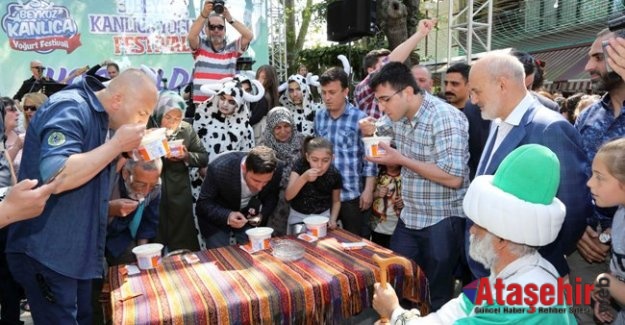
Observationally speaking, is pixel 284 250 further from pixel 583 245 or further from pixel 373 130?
pixel 583 245

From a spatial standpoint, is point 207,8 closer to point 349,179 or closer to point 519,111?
point 349,179

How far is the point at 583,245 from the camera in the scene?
2.40m

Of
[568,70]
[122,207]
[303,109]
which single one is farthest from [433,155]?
[568,70]

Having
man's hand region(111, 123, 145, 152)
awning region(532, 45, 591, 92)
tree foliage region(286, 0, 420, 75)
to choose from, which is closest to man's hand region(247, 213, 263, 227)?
man's hand region(111, 123, 145, 152)

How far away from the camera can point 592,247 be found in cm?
235

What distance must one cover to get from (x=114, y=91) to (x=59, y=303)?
1.05 m

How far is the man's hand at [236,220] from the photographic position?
283 centimetres

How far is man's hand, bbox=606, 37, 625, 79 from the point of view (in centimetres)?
177

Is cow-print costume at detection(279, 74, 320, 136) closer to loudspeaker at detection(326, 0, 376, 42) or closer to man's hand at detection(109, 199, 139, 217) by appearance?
loudspeaker at detection(326, 0, 376, 42)

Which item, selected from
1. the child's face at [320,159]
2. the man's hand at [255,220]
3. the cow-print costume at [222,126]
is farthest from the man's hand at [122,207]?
the cow-print costume at [222,126]

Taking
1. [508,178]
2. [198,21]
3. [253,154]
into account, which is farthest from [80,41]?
[508,178]

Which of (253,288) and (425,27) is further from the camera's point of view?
(425,27)

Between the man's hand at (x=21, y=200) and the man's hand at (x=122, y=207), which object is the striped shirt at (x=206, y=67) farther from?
the man's hand at (x=21, y=200)

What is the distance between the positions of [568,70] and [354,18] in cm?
1032
